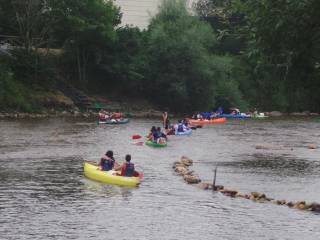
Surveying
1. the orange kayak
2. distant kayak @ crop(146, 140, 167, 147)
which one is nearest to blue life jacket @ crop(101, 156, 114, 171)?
Answer: distant kayak @ crop(146, 140, 167, 147)

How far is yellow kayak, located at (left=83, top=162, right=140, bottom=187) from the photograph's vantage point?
22859mm

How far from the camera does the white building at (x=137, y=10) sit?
80062 mm

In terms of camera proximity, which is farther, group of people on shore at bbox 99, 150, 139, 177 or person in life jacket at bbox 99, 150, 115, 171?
person in life jacket at bbox 99, 150, 115, 171

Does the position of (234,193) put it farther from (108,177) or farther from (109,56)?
(109,56)

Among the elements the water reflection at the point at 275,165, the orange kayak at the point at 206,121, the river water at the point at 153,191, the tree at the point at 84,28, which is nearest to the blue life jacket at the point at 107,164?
the river water at the point at 153,191

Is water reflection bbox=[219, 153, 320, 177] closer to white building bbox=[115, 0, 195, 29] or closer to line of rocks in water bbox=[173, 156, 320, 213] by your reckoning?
line of rocks in water bbox=[173, 156, 320, 213]

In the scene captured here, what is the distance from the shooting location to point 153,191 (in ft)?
72.6

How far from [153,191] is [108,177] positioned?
202 centimetres

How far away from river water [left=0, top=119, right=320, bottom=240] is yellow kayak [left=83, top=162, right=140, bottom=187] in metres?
0.34

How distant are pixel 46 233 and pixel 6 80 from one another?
39.8 metres

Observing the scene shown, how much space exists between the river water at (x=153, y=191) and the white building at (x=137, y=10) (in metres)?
41.6

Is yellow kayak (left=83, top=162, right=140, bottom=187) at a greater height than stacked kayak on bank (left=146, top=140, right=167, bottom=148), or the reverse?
stacked kayak on bank (left=146, top=140, right=167, bottom=148)

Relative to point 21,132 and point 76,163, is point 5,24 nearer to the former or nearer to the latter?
point 21,132

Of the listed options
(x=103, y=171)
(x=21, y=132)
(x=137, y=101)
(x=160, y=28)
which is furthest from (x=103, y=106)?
(x=103, y=171)
